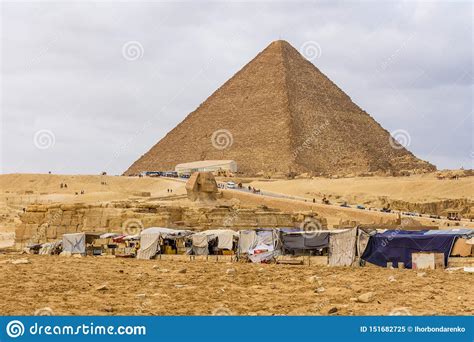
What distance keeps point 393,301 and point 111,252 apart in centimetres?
1181

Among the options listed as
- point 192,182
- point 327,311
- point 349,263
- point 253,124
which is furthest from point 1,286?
point 253,124

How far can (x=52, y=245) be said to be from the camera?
20500 mm

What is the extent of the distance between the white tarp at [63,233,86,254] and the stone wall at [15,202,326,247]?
103cm

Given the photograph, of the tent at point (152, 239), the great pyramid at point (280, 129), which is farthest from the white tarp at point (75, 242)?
the great pyramid at point (280, 129)

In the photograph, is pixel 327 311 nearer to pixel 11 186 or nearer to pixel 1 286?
pixel 1 286

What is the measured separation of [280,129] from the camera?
456 ft

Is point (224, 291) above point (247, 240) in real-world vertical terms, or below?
below

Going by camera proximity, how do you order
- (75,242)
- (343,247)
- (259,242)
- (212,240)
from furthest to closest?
(75,242)
(212,240)
(259,242)
(343,247)

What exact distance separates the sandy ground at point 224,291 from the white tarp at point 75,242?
5.14 meters

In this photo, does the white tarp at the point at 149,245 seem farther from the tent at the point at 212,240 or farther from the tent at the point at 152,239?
the tent at the point at 212,240

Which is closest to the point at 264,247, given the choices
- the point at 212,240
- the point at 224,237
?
the point at 224,237

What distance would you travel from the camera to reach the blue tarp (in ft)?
53.9

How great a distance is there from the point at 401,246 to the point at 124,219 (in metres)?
7.84

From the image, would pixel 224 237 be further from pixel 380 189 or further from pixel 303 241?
pixel 380 189
